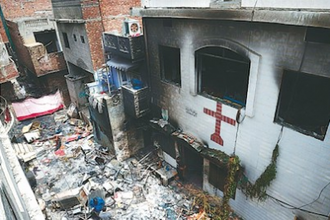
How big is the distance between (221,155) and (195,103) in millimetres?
2262

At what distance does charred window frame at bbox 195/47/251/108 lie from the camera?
7.32 meters

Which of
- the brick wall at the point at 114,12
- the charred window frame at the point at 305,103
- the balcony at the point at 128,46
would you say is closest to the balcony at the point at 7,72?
the brick wall at the point at 114,12

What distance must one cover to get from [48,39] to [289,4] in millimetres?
21988

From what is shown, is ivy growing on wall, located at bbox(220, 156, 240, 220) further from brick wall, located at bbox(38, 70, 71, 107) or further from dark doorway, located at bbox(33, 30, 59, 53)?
dark doorway, located at bbox(33, 30, 59, 53)

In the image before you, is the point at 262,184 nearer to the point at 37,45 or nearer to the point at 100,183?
the point at 100,183

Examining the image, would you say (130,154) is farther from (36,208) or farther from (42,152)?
(36,208)

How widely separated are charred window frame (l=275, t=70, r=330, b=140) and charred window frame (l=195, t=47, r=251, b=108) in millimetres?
1300

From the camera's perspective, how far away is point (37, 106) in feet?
63.3

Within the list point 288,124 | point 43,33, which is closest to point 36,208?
point 288,124

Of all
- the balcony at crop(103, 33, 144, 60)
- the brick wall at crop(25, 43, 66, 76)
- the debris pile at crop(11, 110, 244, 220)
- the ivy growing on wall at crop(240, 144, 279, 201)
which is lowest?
the debris pile at crop(11, 110, 244, 220)

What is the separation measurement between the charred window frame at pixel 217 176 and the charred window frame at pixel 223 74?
2.85 metres

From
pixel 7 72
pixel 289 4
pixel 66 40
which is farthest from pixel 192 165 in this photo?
pixel 7 72

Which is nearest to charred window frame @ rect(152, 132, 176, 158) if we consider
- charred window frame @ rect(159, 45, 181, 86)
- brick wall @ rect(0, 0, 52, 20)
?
charred window frame @ rect(159, 45, 181, 86)

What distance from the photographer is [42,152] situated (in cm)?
1469
